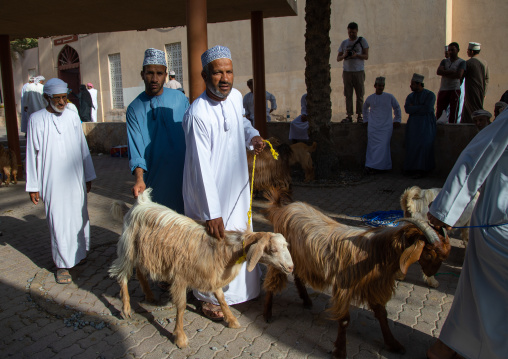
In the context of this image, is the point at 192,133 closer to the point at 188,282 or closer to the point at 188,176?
the point at 188,176

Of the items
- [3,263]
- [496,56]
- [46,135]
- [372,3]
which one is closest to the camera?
[46,135]

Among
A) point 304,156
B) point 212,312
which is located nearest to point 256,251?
point 212,312

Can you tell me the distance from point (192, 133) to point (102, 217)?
4.84 meters

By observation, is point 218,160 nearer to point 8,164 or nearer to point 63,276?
point 63,276

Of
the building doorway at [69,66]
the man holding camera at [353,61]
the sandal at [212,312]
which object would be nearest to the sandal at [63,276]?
the sandal at [212,312]

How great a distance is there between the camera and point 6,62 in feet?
35.0

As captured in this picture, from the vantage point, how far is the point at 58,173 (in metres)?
4.91

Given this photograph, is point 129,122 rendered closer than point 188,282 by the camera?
No

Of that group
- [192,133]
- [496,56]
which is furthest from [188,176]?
[496,56]

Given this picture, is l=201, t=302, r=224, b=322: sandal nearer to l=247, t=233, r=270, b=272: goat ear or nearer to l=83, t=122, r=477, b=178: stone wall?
l=247, t=233, r=270, b=272: goat ear

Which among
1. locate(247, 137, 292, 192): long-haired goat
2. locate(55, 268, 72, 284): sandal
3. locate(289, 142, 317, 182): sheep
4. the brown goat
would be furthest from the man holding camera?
the brown goat

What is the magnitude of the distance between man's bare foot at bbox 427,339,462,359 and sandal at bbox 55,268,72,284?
12.9 ft

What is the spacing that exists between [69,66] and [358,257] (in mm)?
28527

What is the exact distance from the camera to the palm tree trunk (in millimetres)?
9477
